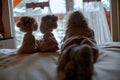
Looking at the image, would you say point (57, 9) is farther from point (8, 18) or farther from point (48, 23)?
point (48, 23)

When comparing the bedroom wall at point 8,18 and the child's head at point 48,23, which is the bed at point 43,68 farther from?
the bedroom wall at point 8,18

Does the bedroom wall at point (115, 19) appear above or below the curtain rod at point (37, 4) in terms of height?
below

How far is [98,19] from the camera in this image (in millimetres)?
2543

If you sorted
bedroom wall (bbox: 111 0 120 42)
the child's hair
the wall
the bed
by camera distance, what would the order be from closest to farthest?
the bed → the child's hair → bedroom wall (bbox: 111 0 120 42) → the wall

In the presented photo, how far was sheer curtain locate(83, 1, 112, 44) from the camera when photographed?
2516 millimetres

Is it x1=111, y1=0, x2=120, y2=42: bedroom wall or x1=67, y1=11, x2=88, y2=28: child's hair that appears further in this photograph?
x1=111, y1=0, x2=120, y2=42: bedroom wall

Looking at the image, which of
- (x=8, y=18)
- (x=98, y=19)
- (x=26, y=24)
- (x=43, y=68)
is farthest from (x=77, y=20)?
(x=8, y=18)

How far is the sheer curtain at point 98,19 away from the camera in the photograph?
252 cm

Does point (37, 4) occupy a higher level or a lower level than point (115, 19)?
higher

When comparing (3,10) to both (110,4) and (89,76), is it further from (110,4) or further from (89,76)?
(89,76)

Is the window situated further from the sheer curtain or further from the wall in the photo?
the wall

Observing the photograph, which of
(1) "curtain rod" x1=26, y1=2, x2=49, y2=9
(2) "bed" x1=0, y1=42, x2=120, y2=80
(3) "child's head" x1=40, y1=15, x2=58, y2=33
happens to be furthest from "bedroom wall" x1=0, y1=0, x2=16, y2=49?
(2) "bed" x1=0, y1=42, x2=120, y2=80

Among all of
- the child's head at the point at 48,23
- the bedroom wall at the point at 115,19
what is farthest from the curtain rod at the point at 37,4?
the child's head at the point at 48,23

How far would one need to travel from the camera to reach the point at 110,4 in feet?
8.30
